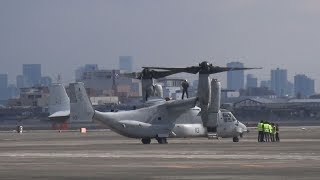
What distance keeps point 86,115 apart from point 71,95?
2406mm

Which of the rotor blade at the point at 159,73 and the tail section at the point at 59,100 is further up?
the rotor blade at the point at 159,73

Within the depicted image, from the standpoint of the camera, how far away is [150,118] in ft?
253

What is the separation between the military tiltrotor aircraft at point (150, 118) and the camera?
75812mm

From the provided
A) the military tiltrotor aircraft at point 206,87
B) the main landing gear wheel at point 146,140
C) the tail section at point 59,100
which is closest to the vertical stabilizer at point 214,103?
the military tiltrotor aircraft at point 206,87

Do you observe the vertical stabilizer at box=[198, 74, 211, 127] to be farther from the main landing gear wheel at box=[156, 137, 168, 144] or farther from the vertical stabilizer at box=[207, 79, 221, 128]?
the main landing gear wheel at box=[156, 137, 168, 144]

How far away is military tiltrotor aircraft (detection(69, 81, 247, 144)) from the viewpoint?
75812mm

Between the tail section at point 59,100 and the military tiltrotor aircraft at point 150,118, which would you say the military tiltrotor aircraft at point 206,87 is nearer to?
the military tiltrotor aircraft at point 150,118

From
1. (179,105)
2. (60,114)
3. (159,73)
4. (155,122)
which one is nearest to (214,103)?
(179,105)

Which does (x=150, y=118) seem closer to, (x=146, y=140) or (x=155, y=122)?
(x=155, y=122)

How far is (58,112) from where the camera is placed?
3691 inches

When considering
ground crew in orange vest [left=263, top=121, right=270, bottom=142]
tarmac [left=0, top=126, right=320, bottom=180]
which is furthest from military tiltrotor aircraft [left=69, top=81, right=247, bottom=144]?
tarmac [left=0, top=126, right=320, bottom=180]

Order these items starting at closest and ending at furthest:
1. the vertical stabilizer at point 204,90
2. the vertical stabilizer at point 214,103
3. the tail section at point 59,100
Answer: the vertical stabilizer at point 204,90, the vertical stabilizer at point 214,103, the tail section at point 59,100

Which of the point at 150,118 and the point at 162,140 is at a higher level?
the point at 150,118

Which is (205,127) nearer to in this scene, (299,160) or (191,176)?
(299,160)
